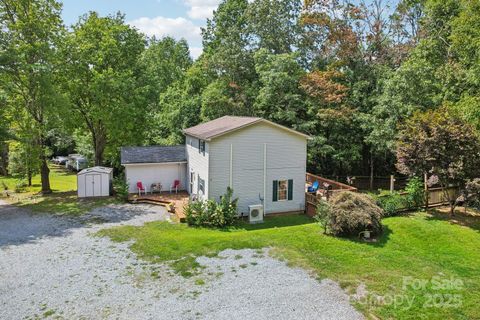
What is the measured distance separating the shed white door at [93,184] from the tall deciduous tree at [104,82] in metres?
Result: 4.76

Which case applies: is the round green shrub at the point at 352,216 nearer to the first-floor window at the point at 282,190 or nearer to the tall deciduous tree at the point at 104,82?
the first-floor window at the point at 282,190

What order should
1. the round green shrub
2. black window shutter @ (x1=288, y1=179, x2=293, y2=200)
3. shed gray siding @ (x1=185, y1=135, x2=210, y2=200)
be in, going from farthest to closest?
1. black window shutter @ (x1=288, y1=179, x2=293, y2=200)
2. shed gray siding @ (x1=185, y1=135, x2=210, y2=200)
3. the round green shrub

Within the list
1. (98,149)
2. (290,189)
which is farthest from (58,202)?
(290,189)

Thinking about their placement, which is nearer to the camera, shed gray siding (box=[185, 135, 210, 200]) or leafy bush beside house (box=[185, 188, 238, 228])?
leafy bush beside house (box=[185, 188, 238, 228])

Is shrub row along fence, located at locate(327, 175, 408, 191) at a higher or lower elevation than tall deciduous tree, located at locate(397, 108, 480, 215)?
lower

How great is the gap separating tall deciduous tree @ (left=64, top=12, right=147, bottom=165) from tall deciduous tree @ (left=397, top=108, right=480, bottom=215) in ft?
62.5

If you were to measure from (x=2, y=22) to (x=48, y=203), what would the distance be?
1169cm

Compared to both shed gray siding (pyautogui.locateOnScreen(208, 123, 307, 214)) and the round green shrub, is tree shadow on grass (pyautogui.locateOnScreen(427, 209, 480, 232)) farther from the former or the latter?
shed gray siding (pyautogui.locateOnScreen(208, 123, 307, 214))

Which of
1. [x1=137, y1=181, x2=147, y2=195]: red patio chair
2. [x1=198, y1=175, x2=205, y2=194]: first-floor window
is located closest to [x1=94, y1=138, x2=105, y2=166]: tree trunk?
[x1=137, y1=181, x2=147, y2=195]: red patio chair

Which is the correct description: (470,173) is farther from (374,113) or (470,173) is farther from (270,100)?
(270,100)

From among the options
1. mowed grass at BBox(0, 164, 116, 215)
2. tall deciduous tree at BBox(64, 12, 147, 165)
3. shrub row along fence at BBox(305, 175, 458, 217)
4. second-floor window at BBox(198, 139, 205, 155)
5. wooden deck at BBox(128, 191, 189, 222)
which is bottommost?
mowed grass at BBox(0, 164, 116, 215)

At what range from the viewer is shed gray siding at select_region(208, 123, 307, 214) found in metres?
18.2

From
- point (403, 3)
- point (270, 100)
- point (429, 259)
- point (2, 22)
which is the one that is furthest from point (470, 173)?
point (2, 22)

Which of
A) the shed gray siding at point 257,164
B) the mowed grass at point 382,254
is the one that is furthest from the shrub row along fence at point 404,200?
the shed gray siding at point 257,164
